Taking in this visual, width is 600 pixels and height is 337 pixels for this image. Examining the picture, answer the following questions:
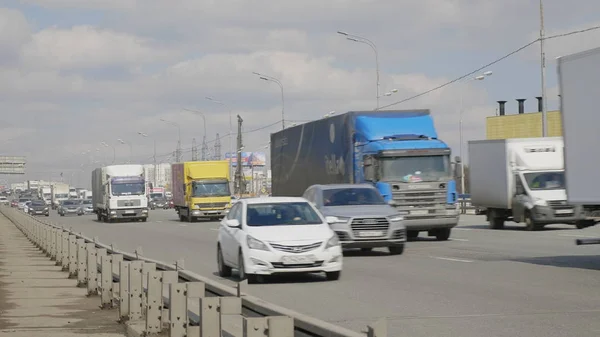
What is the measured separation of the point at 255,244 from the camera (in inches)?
734

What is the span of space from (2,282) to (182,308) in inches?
501

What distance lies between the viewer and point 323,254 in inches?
733

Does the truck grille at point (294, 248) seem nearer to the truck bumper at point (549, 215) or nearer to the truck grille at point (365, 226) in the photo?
the truck grille at point (365, 226)

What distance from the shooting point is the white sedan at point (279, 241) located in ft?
60.7

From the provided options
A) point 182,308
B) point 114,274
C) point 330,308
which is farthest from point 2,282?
point 182,308

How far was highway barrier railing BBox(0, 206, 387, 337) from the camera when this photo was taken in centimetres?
659

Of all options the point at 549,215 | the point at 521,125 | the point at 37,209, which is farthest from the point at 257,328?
the point at 37,209

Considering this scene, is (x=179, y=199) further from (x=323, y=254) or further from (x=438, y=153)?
(x=323, y=254)

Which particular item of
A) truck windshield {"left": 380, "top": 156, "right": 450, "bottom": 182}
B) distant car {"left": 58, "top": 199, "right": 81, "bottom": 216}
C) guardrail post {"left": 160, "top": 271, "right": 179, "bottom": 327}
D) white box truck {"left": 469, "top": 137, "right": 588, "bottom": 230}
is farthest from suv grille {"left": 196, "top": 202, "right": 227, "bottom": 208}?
guardrail post {"left": 160, "top": 271, "right": 179, "bottom": 327}

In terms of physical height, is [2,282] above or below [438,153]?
below

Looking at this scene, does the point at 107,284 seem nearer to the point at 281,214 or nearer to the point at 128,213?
the point at 281,214

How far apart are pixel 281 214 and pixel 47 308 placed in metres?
4.65

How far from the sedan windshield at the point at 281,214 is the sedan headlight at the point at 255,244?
2.16ft

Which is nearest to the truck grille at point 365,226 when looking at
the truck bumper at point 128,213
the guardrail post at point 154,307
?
the guardrail post at point 154,307
